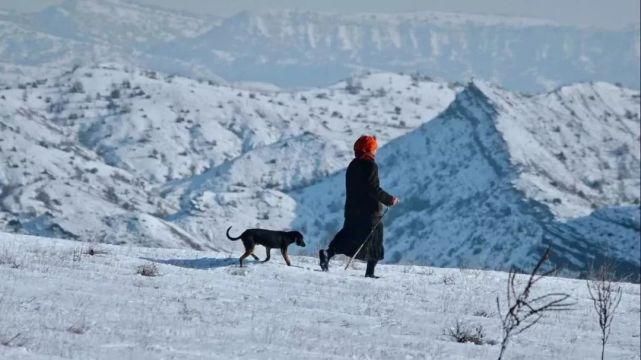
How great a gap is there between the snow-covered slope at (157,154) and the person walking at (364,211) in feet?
193

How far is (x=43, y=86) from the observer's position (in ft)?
629

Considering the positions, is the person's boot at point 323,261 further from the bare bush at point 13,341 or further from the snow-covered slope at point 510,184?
the snow-covered slope at point 510,184

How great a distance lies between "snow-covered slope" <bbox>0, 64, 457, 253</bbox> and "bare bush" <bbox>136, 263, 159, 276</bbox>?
60.7m

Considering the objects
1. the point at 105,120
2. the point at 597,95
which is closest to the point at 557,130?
the point at 597,95

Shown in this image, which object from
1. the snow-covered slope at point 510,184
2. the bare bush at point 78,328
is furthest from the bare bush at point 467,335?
the snow-covered slope at point 510,184

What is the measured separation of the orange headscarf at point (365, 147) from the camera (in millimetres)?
13969

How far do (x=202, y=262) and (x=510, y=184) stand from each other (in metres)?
102

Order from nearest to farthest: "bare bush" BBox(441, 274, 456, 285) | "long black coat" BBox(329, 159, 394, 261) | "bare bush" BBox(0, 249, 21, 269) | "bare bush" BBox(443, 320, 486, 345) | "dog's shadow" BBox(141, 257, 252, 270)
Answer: "bare bush" BBox(443, 320, 486, 345)
"bare bush" BBox(0, 249, 21, 269)
"dog's shadow" BBox(141, 257, 252, 270)
"long black coat" BBox(329, 159, 394, 261)
"bare bush" BBox(441, 274, 456, 285)

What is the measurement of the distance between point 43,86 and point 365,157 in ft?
622

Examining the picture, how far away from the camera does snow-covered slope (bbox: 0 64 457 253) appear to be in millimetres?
87375

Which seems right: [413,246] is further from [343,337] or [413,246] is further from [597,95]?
[343,337]

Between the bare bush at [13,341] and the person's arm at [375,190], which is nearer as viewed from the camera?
the bare bush at [13,341]

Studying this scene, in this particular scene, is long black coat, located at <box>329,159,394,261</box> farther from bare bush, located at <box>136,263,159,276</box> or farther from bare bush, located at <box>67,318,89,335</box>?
bare bush, located at <box>67,318,89,335</box>

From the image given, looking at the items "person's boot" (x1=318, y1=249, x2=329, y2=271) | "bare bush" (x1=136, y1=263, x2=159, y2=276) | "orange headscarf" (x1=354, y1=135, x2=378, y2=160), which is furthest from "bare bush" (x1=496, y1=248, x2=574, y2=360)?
"bare bush" (x1=136, y1=263, x2=159, y2=276)
